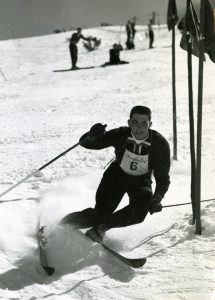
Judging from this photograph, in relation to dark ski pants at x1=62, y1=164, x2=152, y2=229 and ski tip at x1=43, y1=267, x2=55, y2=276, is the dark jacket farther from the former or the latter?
ski tip at x1=43, y1=267, x2=55, y2=276

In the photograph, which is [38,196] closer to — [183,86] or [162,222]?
[162,222]

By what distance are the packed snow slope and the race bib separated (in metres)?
0.62

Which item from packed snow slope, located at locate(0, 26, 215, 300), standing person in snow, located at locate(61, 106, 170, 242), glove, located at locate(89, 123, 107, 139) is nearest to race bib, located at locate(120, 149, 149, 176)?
standing person in snow, located at locate(61, 106, 170, 242)

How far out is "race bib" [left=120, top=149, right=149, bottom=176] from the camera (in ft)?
12.0

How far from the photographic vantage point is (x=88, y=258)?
3.56 metres

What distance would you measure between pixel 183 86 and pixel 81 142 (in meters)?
8.62

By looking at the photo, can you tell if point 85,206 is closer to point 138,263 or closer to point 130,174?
point 130,174

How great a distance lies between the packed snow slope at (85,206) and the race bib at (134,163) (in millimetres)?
622

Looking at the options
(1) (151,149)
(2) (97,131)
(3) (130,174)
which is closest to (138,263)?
(3) (130,174)

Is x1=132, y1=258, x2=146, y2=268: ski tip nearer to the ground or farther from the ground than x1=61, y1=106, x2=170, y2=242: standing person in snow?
nearer to the ground

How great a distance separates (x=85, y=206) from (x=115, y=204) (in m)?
1.08

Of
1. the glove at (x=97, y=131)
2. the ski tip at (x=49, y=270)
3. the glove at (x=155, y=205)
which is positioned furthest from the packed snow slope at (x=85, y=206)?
the glove at (x=97, y=131)

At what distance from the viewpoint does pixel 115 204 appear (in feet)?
12.4

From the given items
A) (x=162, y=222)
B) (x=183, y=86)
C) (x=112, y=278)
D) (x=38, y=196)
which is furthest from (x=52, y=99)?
(x=112, y=278)
